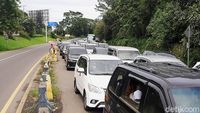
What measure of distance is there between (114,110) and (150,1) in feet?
127

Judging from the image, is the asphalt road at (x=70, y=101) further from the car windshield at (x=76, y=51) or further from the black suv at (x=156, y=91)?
the car windshield at (x=76, y=51)

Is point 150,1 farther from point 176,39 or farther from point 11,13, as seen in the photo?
point 11,13

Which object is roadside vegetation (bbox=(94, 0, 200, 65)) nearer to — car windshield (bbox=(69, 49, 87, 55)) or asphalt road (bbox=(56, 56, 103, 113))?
car windshield (bbox=(69, 49, 87, 55))

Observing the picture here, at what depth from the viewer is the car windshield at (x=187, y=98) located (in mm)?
4852

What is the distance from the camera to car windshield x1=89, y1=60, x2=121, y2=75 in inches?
506

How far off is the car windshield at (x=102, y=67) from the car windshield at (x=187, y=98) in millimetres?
7663

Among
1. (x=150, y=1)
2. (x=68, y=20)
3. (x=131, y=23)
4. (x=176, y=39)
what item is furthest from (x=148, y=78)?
(x=68, y=20)

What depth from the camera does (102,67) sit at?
13.2m

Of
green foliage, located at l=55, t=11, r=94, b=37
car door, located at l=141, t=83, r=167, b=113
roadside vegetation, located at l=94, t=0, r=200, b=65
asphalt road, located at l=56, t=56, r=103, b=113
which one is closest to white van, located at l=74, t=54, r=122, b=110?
asphalt road, located at l=56, t=56, r=103, b=113

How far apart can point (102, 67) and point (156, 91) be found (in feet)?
26.4

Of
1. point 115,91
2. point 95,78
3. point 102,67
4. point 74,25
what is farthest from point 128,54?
point 74,25

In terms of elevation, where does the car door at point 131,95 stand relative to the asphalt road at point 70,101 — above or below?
above

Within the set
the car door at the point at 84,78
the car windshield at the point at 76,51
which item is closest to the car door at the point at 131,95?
the car door at the point at 84,78

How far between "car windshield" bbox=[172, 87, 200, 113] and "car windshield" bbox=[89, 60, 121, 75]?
766 centimetres
